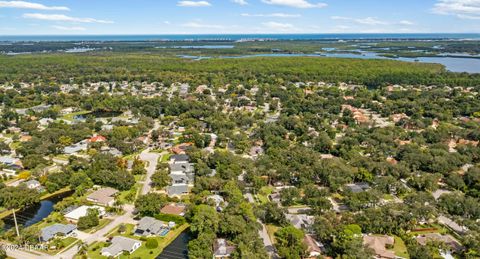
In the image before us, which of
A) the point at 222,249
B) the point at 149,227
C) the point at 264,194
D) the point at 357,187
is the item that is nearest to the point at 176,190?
the point at 149,227

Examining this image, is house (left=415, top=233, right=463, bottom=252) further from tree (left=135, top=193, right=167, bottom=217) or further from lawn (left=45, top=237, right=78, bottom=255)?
lawn (left=45, top=237, right=78, bottom=255)

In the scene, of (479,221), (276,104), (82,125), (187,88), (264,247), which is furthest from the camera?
(187,88)

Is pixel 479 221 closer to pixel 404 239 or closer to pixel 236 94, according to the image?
pixel 404 239

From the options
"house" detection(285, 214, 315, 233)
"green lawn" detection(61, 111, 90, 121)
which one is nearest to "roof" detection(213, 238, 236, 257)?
"house" detection(285, 214, 315, 233)

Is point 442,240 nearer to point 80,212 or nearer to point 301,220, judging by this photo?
point 301,220

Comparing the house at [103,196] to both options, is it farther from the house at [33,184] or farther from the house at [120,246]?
the house at [120,246]

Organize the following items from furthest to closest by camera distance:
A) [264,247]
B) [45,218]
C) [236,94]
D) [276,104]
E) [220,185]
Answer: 1. [236,94]
2. [276,104]
3. [220,185]
4. [45,218]
5. [264,247]

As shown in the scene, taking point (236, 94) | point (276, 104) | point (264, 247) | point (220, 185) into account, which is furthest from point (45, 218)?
point (236, 94)
